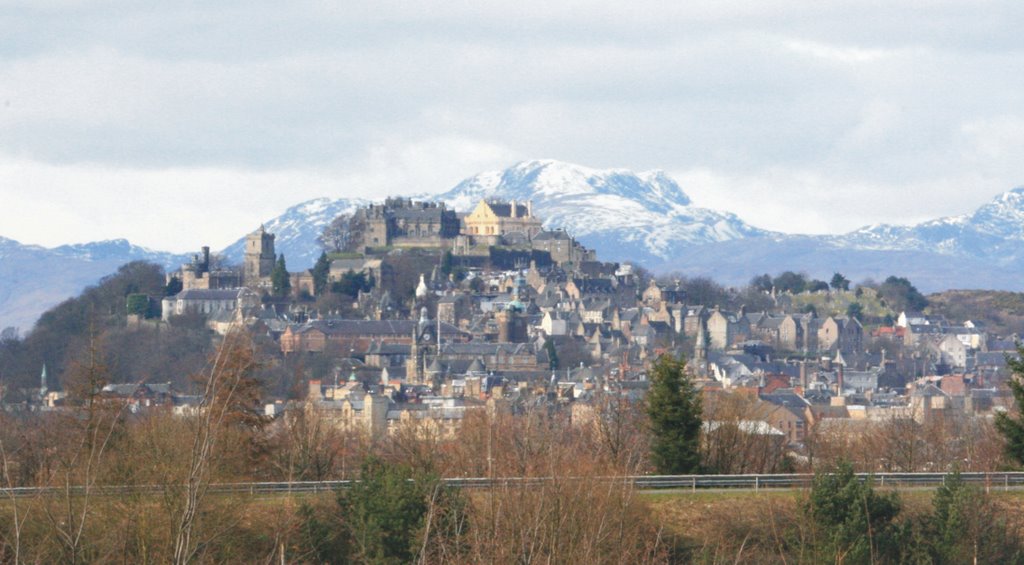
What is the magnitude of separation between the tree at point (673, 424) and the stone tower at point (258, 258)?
10748 cm

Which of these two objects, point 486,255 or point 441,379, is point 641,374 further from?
point 486,255

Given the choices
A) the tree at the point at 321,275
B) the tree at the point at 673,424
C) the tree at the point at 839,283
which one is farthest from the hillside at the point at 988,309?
the tree at the point at 673,424

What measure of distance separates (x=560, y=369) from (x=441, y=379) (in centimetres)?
979

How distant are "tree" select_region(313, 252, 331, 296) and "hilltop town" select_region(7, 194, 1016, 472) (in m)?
0.15

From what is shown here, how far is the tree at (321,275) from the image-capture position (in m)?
136

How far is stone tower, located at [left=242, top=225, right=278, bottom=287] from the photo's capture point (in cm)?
14338

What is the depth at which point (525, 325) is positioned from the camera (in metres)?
130

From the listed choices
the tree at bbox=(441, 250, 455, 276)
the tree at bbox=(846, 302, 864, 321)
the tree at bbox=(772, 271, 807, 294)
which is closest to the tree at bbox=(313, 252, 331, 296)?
the tree at bbox=(441, 250, 455, 276)

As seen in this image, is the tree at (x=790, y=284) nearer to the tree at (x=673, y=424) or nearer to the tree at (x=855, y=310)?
the tree at (x=855, y=310)

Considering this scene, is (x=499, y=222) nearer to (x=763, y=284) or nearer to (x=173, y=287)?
(x=763, y=284)

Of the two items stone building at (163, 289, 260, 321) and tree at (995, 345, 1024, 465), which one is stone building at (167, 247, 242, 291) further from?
tree at (995, 345, 1024, 465)

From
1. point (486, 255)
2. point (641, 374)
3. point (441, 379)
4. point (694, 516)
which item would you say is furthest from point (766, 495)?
point (486, 255)

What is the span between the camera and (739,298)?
6156 inches

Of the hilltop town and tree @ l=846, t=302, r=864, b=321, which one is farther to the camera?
tree @ l=846, t=302, r=864, b=321
